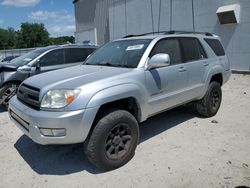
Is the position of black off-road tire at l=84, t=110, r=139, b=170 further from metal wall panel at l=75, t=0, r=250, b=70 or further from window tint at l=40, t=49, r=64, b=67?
metal wall panel at l=75, t=0, r=250, b=70

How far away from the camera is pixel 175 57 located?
4.88 meters

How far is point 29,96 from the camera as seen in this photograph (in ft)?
12.5

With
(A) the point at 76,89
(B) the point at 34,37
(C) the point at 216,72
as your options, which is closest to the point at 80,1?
(C) the point at 216,72

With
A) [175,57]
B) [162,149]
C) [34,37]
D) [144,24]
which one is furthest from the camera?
[34,37]

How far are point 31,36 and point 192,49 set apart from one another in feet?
274

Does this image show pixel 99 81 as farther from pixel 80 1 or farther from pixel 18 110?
pixel 80 1

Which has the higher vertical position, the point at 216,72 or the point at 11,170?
the point at 216,72

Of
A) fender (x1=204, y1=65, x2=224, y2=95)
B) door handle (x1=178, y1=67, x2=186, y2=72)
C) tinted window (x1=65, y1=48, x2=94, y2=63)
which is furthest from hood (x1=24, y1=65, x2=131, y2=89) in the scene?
tinted window (x1=65, y1=48, x2=94, y2=63)

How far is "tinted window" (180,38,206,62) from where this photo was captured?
5.14 meters

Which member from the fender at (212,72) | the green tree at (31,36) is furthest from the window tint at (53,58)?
the green tree at (31,36)

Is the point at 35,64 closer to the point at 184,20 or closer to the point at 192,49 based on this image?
the point at 192,49

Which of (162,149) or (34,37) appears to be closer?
(162,149)

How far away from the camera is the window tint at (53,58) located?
300 inches

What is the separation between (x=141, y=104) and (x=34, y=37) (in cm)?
8428
